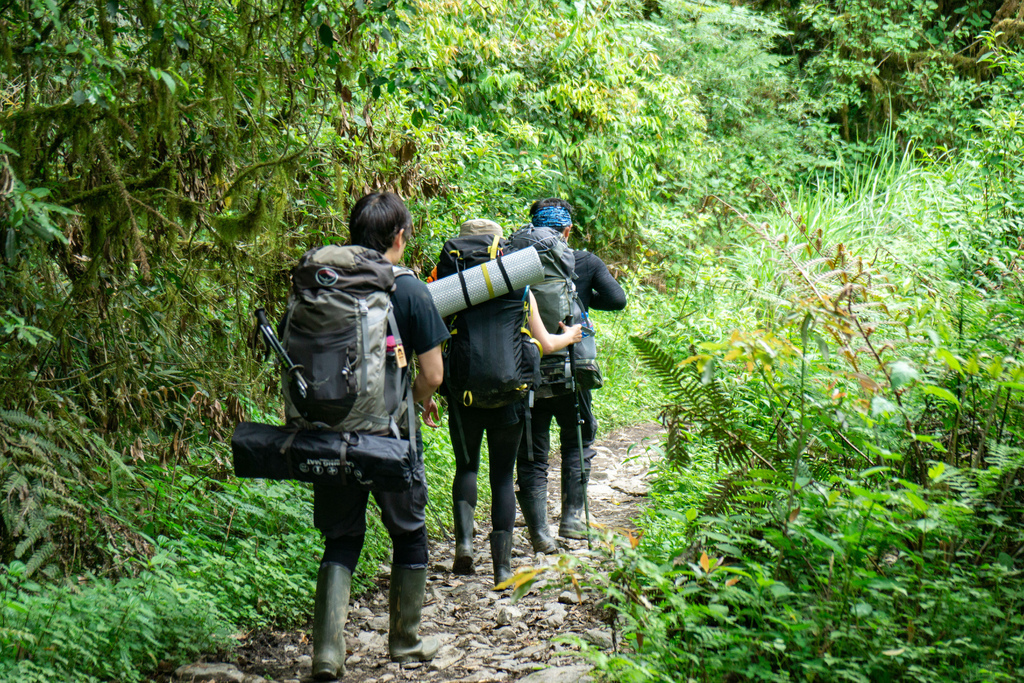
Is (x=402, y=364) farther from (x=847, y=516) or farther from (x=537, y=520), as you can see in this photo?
(x=537, y=520)

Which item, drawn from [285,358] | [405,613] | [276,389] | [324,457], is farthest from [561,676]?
[276,389]

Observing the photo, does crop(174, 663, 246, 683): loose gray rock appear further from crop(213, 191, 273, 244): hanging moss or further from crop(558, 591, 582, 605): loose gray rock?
crop(213, 191, 273, 244): hanging moss

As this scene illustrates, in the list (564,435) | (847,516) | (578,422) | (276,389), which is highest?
(276,389)

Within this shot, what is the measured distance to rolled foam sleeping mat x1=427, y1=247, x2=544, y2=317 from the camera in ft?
14.2

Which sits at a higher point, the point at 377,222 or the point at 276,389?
the point at 377,222

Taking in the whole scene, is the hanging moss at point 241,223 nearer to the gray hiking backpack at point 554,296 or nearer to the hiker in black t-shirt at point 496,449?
the hiker in black t-shirt at point 496,449

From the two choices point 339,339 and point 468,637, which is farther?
point 468,637

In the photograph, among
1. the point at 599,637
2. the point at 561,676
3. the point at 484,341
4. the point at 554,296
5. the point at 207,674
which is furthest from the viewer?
the point at 554,296

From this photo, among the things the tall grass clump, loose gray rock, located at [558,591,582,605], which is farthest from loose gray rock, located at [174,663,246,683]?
loose gray rock, located at [558,591,582,605]

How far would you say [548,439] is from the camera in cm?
556

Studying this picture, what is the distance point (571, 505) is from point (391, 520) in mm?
2447

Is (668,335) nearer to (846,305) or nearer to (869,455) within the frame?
(869,455)

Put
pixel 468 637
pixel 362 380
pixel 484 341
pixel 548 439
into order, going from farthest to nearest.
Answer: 1. pixel 548 439
2. pixel 484 341
3. pixel 468 637
4. pixel 362 380

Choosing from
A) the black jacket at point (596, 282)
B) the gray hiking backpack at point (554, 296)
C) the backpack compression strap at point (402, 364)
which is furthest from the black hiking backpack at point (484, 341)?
the black jacket at point (596, 282)
